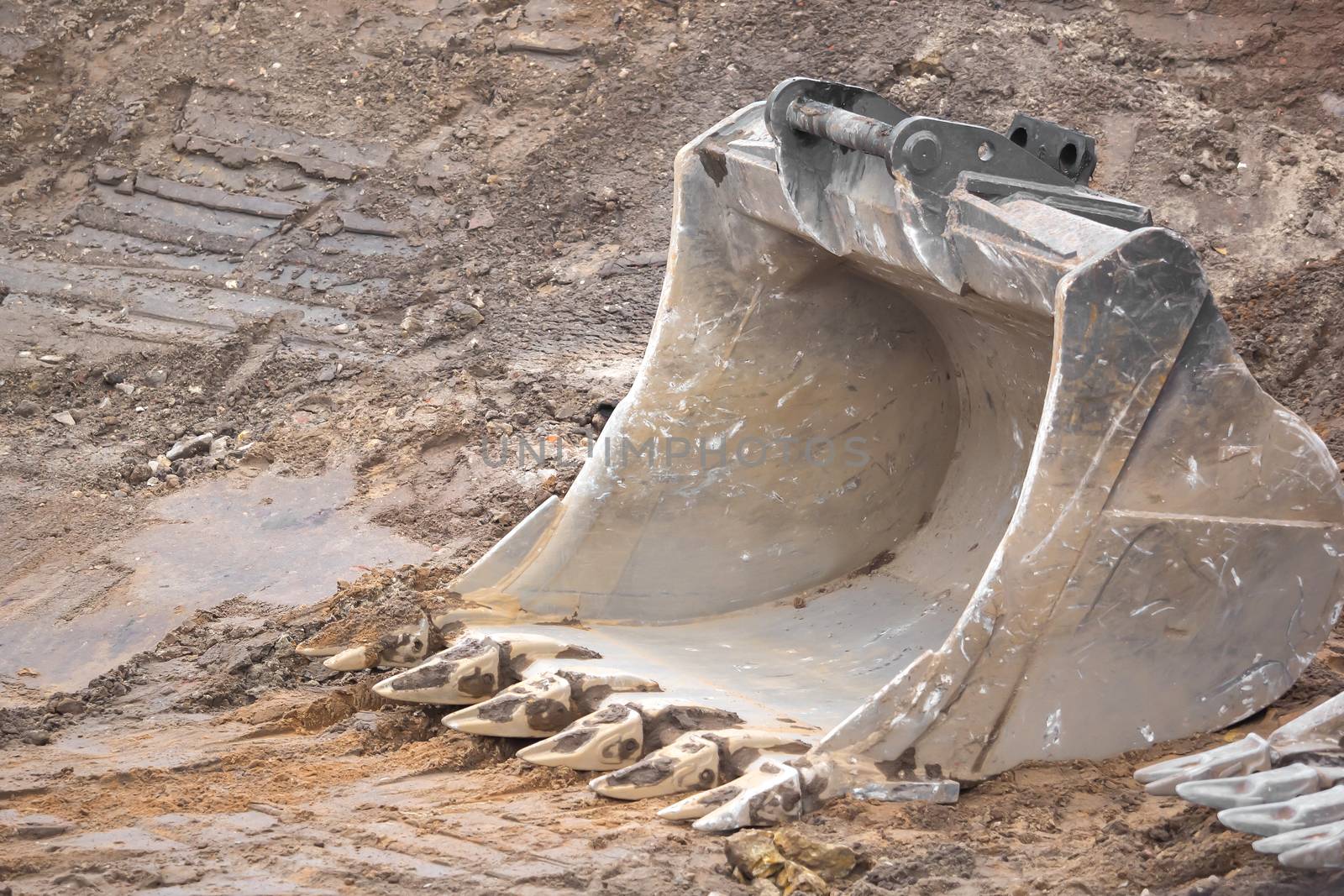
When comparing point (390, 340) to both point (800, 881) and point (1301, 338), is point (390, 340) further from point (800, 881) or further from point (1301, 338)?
point (800, 881)

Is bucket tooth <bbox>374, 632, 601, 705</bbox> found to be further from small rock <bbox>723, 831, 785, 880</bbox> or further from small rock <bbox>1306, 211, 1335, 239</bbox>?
small rock <bbox>1306, 211, 1335, 239</bbox>

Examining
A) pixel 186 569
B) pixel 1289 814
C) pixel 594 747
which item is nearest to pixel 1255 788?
pixel 1289 814

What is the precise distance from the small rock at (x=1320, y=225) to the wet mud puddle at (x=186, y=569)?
383 cm

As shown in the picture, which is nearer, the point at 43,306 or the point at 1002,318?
the point at 1002,318

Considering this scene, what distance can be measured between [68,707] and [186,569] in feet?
3.57

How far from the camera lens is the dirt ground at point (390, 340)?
272 centimetres

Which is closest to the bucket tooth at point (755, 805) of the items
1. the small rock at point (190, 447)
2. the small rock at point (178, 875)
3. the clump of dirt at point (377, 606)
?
the small rock at point (178, 875)

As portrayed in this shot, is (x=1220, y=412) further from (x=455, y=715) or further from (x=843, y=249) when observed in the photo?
(x=455, y=715)

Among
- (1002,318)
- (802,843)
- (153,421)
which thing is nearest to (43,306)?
(153,421)

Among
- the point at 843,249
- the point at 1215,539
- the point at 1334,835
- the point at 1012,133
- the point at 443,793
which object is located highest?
the point at 1012,133

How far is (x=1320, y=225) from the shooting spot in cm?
572

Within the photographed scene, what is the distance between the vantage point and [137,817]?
2820mm

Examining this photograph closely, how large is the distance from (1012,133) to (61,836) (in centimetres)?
262

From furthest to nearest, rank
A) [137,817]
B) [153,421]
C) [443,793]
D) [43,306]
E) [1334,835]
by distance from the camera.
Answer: [43,306], [153,421], [443,793], [137,817], [1334,835]
